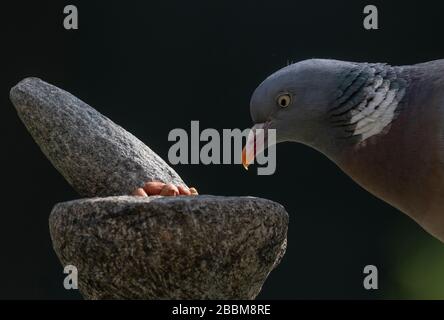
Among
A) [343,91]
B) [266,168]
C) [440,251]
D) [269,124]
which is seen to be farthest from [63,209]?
[440,251]

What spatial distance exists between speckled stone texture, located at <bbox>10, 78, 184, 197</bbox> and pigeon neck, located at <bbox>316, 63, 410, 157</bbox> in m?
0.59

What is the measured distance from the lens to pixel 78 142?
7.38ft

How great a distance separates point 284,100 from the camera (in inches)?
83.6

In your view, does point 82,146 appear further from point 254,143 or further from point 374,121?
point 374,121

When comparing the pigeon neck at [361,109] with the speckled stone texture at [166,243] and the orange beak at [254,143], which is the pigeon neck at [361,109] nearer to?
the orange beak at [254,143]

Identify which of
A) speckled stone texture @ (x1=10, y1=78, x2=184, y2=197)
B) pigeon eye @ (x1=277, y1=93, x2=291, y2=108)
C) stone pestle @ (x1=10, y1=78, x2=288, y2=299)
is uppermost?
pigeon eye @ (x1=277, y1=93, x2=291, y2=108)

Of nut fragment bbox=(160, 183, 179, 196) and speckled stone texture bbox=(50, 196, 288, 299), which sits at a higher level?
nut fragment bbox=(160, 183, 179, 196)

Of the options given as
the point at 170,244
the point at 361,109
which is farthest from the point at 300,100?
the point at 170,244

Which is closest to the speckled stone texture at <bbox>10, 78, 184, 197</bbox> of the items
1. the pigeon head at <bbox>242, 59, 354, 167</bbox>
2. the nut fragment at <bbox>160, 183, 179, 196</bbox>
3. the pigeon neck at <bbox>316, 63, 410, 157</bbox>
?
the nut fragment at <bbox>160, 183, 179, 196</bbox>

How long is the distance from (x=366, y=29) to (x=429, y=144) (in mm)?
1494

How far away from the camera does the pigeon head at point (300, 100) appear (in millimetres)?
2096

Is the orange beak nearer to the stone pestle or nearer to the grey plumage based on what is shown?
the grey plumage

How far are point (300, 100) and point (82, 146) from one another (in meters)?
0.69

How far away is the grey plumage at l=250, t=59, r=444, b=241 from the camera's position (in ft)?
6.66
